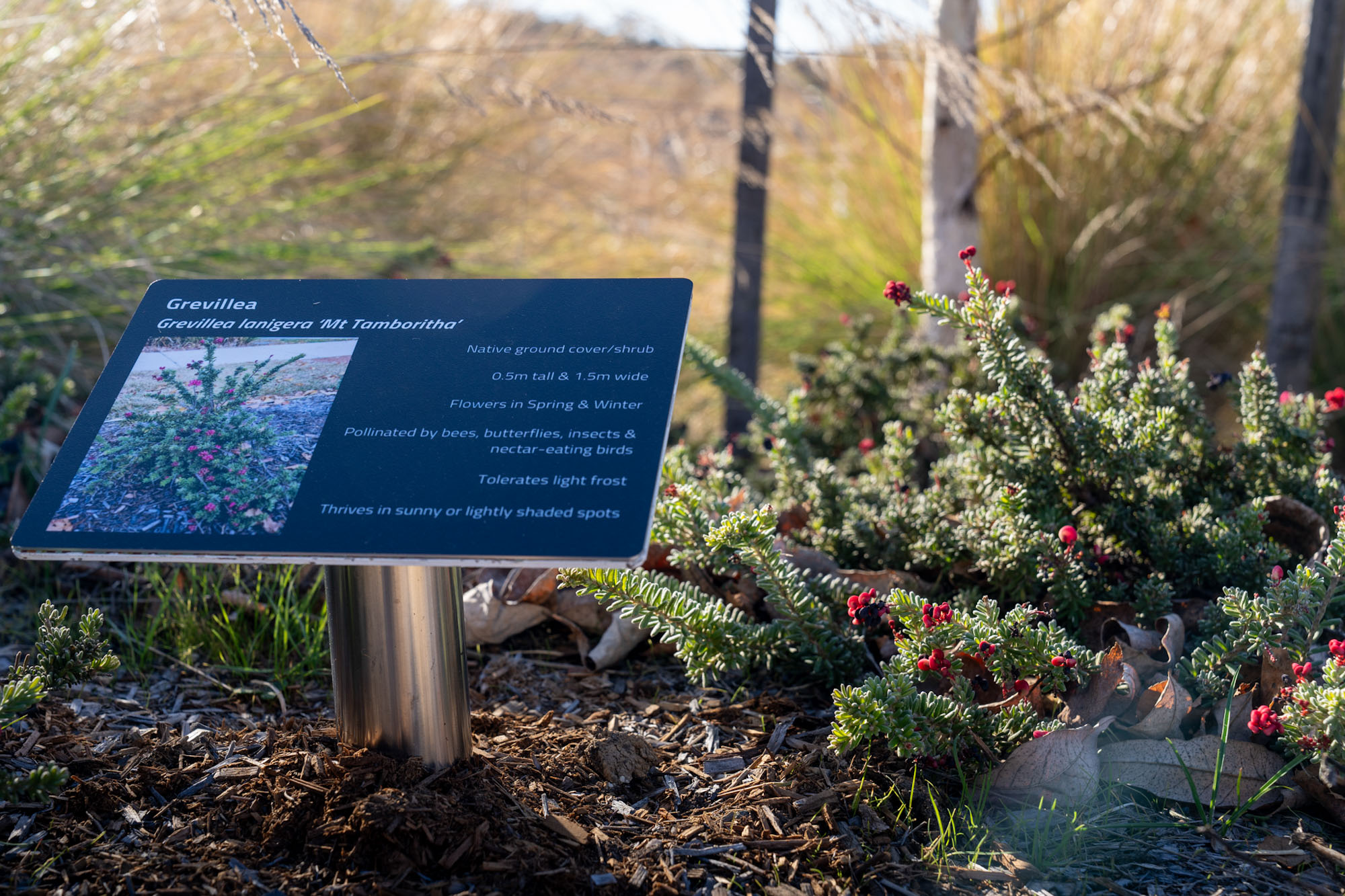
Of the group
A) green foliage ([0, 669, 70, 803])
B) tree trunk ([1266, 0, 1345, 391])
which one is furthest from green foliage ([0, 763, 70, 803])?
tree trunk ([1266, 0, 1345, 391])

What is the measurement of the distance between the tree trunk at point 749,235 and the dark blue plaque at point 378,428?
2282mm

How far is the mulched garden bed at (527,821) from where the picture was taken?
1.43 meters

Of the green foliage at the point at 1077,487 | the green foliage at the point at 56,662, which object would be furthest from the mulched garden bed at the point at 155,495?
the green foliage at the point at 1077,487

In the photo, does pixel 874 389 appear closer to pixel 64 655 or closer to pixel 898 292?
pixel 898 292

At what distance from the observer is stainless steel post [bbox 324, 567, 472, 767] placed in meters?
1.55

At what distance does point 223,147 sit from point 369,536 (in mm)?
2875

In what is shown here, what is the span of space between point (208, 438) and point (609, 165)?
5058 mm

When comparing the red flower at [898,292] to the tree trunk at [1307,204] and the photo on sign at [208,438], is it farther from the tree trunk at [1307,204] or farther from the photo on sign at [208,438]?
the tree trunk at [1307,204]

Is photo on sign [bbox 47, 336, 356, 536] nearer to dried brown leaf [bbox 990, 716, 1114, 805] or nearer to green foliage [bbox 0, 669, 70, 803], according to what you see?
green foliage [bbox 0, 669, 70, 803]

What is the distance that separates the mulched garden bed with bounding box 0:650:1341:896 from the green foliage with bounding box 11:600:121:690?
179 millimetres

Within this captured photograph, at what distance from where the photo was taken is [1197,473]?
2.28m

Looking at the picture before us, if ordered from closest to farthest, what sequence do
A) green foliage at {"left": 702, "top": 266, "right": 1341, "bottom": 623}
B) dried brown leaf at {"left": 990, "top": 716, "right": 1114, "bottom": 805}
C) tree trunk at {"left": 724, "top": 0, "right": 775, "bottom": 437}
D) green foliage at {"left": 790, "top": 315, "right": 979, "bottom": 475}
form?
dried brown leaf at {"left": 990, "top": 716, "right": 1114, "bottom": 805}, green foliage at {"left": 702, "top": 266, "right": 1341, "bottom": 623}, green foliage at {"left": 790, "top": 315, "right": 979, "bottom": 475}, tree trunk at {"left": 724, "top": 0, "right": 775, "bottom": 437}

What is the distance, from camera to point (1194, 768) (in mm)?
1633

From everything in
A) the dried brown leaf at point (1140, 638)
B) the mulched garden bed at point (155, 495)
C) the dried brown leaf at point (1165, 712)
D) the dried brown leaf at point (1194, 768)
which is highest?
the mulched garden bed at point (155, 495)
